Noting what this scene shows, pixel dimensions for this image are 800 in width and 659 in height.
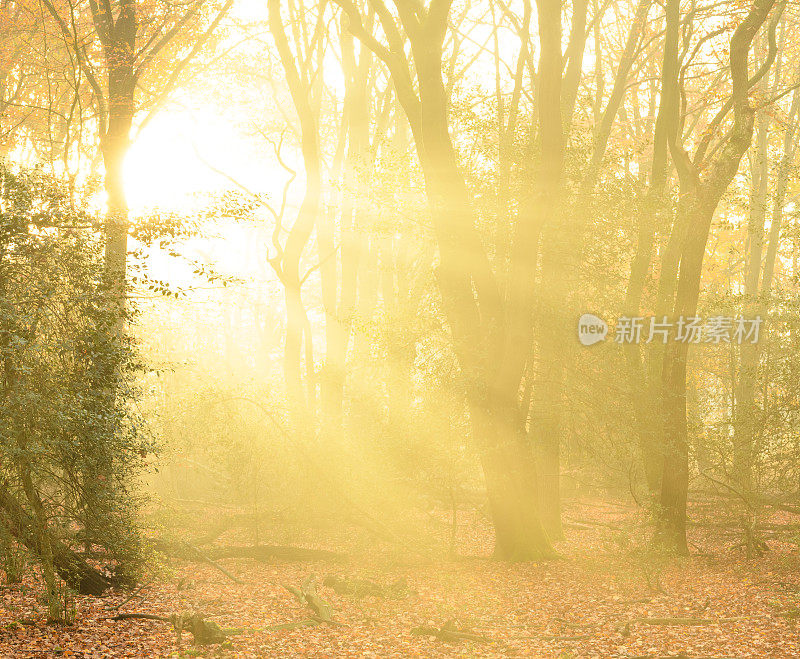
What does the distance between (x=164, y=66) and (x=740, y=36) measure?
11.6 m

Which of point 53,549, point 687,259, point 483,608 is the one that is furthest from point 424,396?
point 53,549

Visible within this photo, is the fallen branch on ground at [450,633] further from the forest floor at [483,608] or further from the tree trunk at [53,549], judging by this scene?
the tree trunk at [53,549]

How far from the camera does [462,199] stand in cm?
1191

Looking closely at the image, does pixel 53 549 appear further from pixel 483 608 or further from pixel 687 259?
pixel 687 259

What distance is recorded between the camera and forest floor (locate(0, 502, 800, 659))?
8227mm

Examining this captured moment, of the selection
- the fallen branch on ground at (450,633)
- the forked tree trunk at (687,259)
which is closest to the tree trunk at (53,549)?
the fallen branch on ground at (450,633)

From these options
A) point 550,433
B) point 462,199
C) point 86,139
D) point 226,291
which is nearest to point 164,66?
point 86,139

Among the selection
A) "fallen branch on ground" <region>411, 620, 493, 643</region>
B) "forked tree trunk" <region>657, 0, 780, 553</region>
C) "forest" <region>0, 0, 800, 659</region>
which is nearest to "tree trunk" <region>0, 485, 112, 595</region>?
"forest" <region>0, 0, 800, 659</region>

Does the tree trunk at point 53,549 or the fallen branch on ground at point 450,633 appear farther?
the fallen branch on ground at point 450,633

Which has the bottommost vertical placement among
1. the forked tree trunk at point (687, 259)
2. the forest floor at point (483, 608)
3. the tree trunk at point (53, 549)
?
the forest floor at point (483, 608)

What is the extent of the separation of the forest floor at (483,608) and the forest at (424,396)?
2.3 inches

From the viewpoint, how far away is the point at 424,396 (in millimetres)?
12766

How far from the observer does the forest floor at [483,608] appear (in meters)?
8.23

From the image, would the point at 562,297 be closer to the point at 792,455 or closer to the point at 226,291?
the point at 792,455
